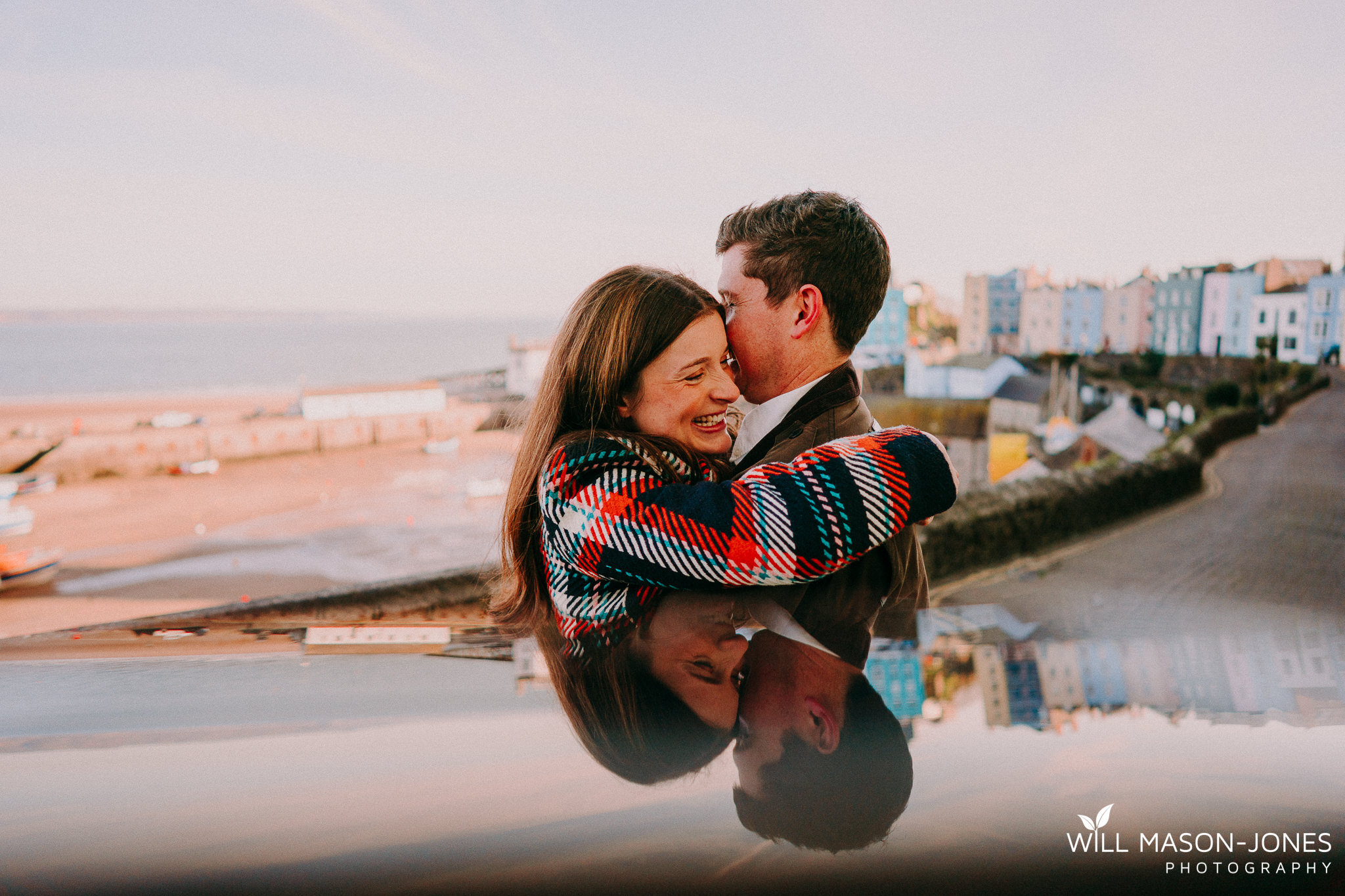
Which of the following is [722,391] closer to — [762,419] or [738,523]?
[762,419]

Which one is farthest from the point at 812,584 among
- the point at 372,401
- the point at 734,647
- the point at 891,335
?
the point at 891,335

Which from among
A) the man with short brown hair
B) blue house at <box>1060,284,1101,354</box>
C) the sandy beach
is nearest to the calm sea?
the sandy beach

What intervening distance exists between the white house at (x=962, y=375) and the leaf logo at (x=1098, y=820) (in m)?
52.6

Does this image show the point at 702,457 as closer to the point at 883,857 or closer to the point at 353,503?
the point at 883,857

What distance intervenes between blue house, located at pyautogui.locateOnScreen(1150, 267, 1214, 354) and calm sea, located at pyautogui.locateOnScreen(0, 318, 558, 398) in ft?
142

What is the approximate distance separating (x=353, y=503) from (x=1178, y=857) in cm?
3700

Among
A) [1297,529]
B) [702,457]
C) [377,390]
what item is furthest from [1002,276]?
[702,457]

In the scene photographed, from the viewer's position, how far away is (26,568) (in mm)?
23781

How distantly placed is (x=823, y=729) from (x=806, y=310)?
1369 mm

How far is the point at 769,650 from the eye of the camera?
2.61 feet

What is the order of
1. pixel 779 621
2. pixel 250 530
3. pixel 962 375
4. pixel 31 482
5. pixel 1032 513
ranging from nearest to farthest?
pixel 779 621 < pixel 1032 513 < pixel 250 530 < pixel 31 482 < pixel 962 375

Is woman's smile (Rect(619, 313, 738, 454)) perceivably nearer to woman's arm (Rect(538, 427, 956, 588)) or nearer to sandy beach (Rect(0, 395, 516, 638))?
woman's arm (Rect(538, 427, 956, 588))

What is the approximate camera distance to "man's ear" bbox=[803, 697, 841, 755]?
0.60 metres

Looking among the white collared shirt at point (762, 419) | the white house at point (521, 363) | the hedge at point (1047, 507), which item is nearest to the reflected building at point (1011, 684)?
the white collared shirt at point (762, 419)
